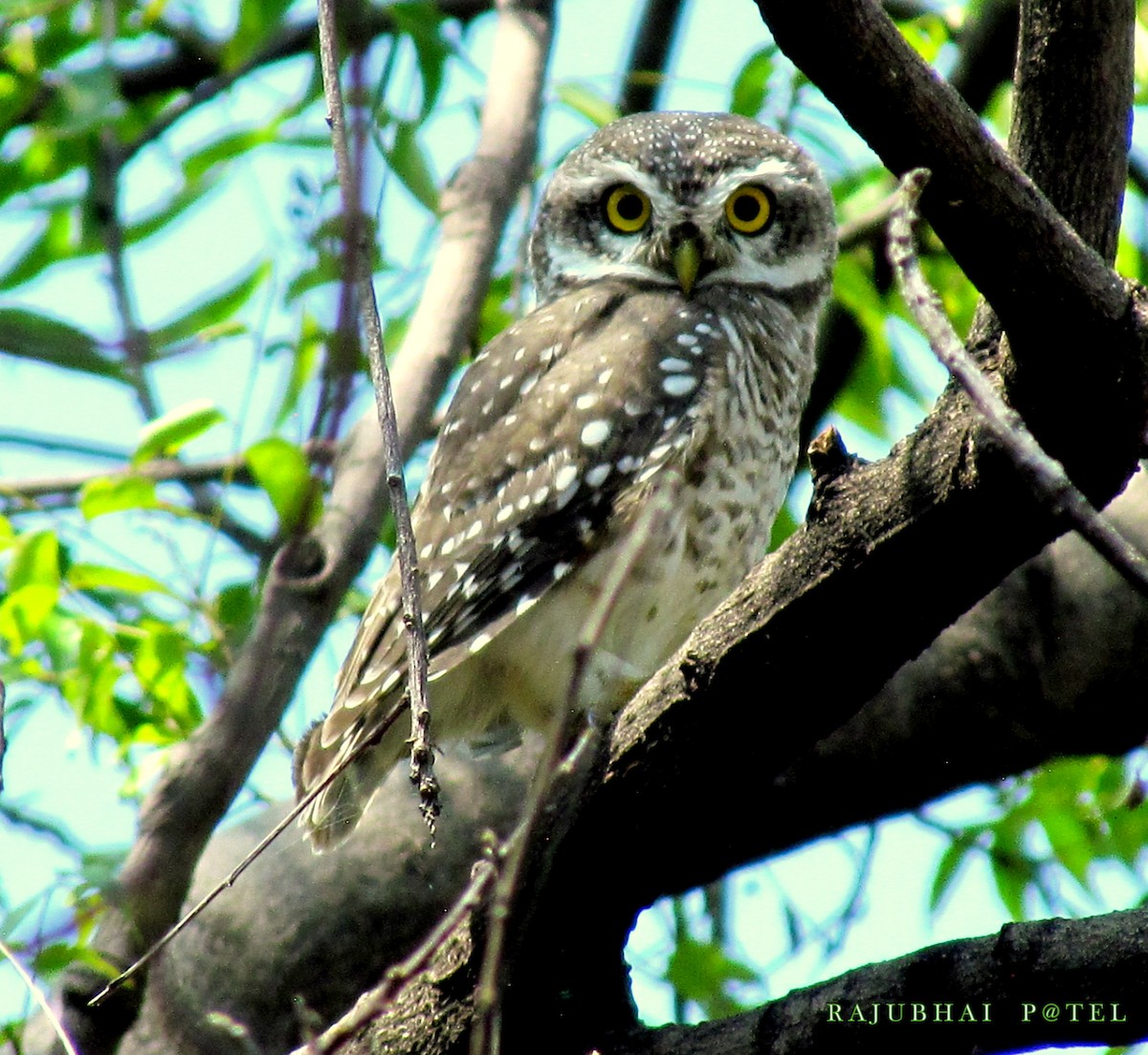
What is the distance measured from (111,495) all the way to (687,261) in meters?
1.48

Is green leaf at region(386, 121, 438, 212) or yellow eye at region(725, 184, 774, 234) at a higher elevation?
green leaf at region(386, 121, 438, 212)

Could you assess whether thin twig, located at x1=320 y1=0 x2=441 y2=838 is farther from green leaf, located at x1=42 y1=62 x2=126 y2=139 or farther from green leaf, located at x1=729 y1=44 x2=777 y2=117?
green leaf, located at x1=729 y1=44 x2=777 y2=117

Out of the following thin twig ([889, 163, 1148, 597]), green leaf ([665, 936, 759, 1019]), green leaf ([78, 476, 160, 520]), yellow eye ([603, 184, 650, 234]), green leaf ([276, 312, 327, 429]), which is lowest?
thin twig ([889, 163, 1148, 597])

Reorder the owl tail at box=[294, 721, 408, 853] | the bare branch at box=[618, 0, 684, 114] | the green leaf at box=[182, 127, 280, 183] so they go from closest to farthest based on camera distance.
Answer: the owl tail at box=[294, 721, 408, 853], the green leaf at box=[182, 127, 280, 183], the bare branch at box=[618, 0, 684, 114]

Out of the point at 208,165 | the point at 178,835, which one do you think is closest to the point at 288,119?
the point at 208,165

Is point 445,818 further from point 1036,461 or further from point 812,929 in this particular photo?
point 1036,461

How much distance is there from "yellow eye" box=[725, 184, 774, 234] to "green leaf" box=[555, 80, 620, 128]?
0.69 meters

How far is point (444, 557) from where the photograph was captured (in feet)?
11.8

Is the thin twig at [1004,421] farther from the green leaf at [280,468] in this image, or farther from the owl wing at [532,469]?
the owl wing at [532,469]

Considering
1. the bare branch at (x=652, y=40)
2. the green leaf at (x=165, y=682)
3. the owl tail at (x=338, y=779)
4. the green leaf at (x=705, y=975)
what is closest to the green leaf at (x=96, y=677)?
the green leaf at (x=165, y=682)

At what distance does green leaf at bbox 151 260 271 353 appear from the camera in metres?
3.79

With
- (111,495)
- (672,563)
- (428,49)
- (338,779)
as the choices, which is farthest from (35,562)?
(428,49)

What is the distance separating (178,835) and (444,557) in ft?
3.67

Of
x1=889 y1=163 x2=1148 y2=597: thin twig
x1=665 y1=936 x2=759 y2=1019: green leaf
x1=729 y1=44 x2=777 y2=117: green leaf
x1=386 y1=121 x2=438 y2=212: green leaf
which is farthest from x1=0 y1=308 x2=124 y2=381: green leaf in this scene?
x1=729 y1=44 x2=777 y2=117: green leaf
